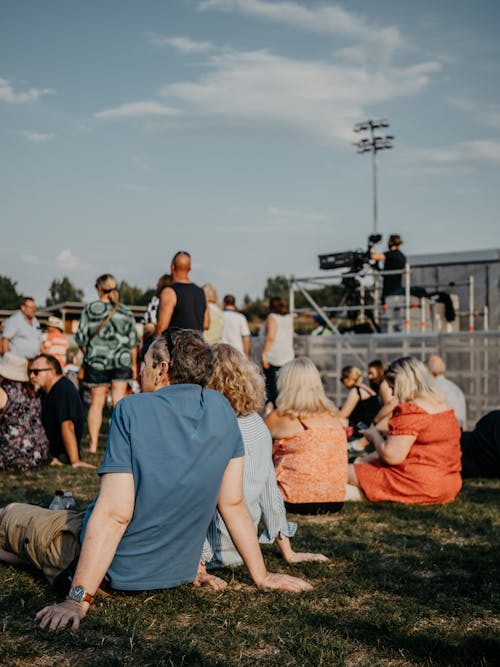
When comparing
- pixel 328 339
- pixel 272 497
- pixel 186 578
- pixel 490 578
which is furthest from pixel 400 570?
pixel 328 339

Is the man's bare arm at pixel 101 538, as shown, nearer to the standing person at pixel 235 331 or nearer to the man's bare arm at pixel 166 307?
the man's bare arm at pixel 166 307

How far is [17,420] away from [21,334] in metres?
3.58

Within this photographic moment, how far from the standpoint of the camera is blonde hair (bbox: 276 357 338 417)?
5.07 metres

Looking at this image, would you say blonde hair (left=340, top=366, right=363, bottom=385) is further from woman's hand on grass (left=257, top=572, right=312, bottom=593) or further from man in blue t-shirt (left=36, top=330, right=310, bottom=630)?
man in blue t-shirt (left=36, top=330, right=310, bottom=630)

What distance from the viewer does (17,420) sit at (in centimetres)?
652

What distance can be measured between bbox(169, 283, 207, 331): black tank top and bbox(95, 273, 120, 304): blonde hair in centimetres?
133

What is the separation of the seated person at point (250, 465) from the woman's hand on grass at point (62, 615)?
937mm

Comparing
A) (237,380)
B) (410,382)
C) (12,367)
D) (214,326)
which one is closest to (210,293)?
(214,326)

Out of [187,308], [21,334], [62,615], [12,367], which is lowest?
[62,615]

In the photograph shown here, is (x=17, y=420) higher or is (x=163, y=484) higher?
(x=163, y=484)

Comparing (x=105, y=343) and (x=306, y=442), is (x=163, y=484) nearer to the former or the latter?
(x=306, y=442)

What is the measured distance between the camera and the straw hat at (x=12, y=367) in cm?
652

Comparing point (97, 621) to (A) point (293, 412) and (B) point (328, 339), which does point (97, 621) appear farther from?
(B) point (328, 339)

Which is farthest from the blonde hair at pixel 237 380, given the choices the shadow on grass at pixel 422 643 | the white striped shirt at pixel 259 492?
the shadow on grass at pixel 422 643
